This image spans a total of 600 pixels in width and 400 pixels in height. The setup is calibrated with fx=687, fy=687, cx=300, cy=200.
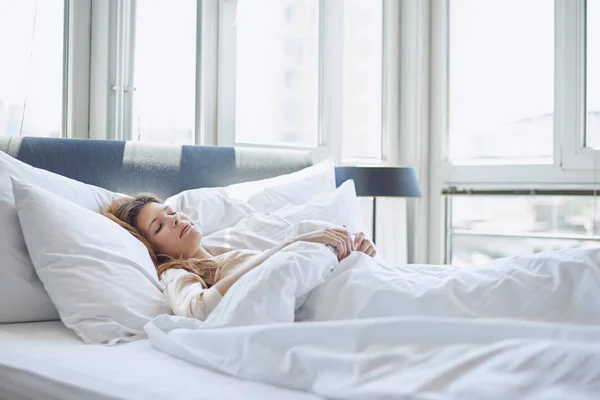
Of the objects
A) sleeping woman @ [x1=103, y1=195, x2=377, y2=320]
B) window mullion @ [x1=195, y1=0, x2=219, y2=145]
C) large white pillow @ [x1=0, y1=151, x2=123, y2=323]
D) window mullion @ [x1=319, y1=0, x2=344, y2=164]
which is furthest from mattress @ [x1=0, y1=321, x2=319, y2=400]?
window mullion @ [x1=319, y1=0, x2=344, y2=164]

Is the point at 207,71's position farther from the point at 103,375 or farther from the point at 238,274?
the point at 103,375

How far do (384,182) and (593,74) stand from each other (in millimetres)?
1250

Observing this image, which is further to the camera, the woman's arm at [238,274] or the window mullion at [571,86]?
the window mullion at [571,86]

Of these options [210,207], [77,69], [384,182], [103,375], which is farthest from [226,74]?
[103,375]

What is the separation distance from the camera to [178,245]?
1992mm

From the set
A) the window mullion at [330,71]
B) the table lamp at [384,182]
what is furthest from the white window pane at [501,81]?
the table lamp at [384,182]

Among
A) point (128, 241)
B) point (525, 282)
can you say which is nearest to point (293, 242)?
point (128, 241)

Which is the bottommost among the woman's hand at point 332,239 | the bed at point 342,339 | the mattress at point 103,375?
the mattress at point 103,375

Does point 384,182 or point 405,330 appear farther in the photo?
point 384,182

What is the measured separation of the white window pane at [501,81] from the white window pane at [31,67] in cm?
226

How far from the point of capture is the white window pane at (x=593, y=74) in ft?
11.3

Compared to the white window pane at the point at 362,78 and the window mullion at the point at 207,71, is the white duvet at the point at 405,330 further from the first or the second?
the white window pane at the point at 362,78

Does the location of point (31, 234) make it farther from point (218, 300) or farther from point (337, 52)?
point (337, 52)

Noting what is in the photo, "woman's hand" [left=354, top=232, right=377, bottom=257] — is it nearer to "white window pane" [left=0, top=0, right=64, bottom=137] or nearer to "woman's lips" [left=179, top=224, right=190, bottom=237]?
"woman's lips" [left=179, top=224, right=190, bottom=237]
